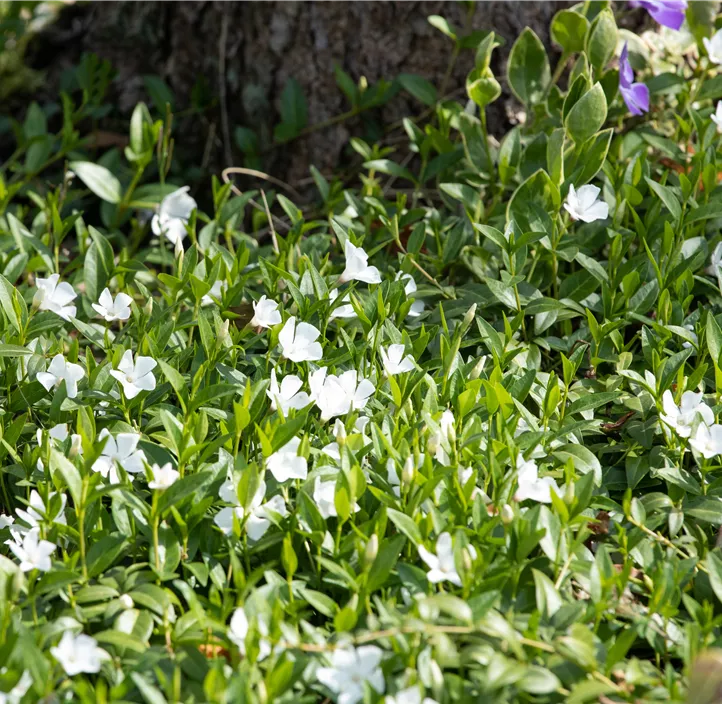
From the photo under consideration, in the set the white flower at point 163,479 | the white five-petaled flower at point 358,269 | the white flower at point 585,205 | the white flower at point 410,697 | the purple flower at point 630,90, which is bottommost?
the white flower at point 410,697

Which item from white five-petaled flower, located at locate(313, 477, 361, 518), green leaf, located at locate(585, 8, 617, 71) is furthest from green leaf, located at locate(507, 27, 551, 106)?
white five-petaled flower, located at locate(313, 477, 361, 518)

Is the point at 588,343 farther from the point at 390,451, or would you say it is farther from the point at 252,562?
the point at 252,562

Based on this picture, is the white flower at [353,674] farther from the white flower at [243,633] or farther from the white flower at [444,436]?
the white flower at [444,436]

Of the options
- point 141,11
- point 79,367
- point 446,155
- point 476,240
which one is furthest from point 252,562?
point 141,11

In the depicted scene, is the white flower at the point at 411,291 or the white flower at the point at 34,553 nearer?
the white flower at the point at 34,553

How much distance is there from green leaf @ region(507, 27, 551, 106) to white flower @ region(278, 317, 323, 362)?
1210 millimetres

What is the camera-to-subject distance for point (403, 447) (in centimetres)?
173

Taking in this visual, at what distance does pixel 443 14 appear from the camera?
310cm

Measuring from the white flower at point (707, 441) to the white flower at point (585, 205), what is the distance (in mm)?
572

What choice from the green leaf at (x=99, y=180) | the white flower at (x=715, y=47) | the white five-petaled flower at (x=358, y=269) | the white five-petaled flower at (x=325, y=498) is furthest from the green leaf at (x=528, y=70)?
the white five-petaled flower at (x=325, y=498)

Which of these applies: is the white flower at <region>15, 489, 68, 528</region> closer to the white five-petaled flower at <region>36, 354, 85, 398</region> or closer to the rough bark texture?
the white five-petaled flower at <region>36, 354, 85, 398</region>

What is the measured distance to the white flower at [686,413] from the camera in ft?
5.95

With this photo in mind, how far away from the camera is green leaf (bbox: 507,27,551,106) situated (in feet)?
8.91

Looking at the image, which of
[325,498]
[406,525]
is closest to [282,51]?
[325,498]
